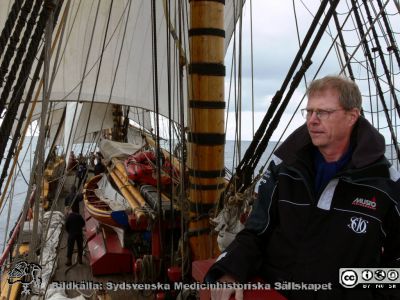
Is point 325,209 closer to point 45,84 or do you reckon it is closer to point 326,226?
point 326,226

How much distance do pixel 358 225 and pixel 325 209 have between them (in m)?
0.10

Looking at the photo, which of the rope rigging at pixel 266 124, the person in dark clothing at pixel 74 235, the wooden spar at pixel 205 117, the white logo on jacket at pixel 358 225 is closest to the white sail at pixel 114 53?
the person in dark clothing at pixel 74 235

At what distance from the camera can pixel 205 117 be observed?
9.25ft

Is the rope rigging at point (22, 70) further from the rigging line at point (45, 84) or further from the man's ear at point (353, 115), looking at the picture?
the man's ear at point (353, 115)

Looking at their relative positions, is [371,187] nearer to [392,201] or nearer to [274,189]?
[392,201]

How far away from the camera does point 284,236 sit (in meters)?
1.12

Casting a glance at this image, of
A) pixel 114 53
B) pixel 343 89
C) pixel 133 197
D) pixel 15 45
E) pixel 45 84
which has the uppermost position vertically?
pixel 114 53

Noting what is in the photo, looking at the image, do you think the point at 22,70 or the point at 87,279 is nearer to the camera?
the point at 22,70

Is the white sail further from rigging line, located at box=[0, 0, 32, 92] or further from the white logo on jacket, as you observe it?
the white logo on jacket

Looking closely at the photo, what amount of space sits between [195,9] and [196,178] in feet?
4.39

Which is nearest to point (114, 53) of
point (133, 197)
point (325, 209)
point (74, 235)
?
point (74, 235)

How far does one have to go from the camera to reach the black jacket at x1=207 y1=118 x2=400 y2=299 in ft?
3.33

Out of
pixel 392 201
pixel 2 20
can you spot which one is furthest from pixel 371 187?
pixel 2 20

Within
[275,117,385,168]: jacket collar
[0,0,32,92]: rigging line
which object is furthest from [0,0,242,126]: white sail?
[275,117,385,168]: jacket collar
